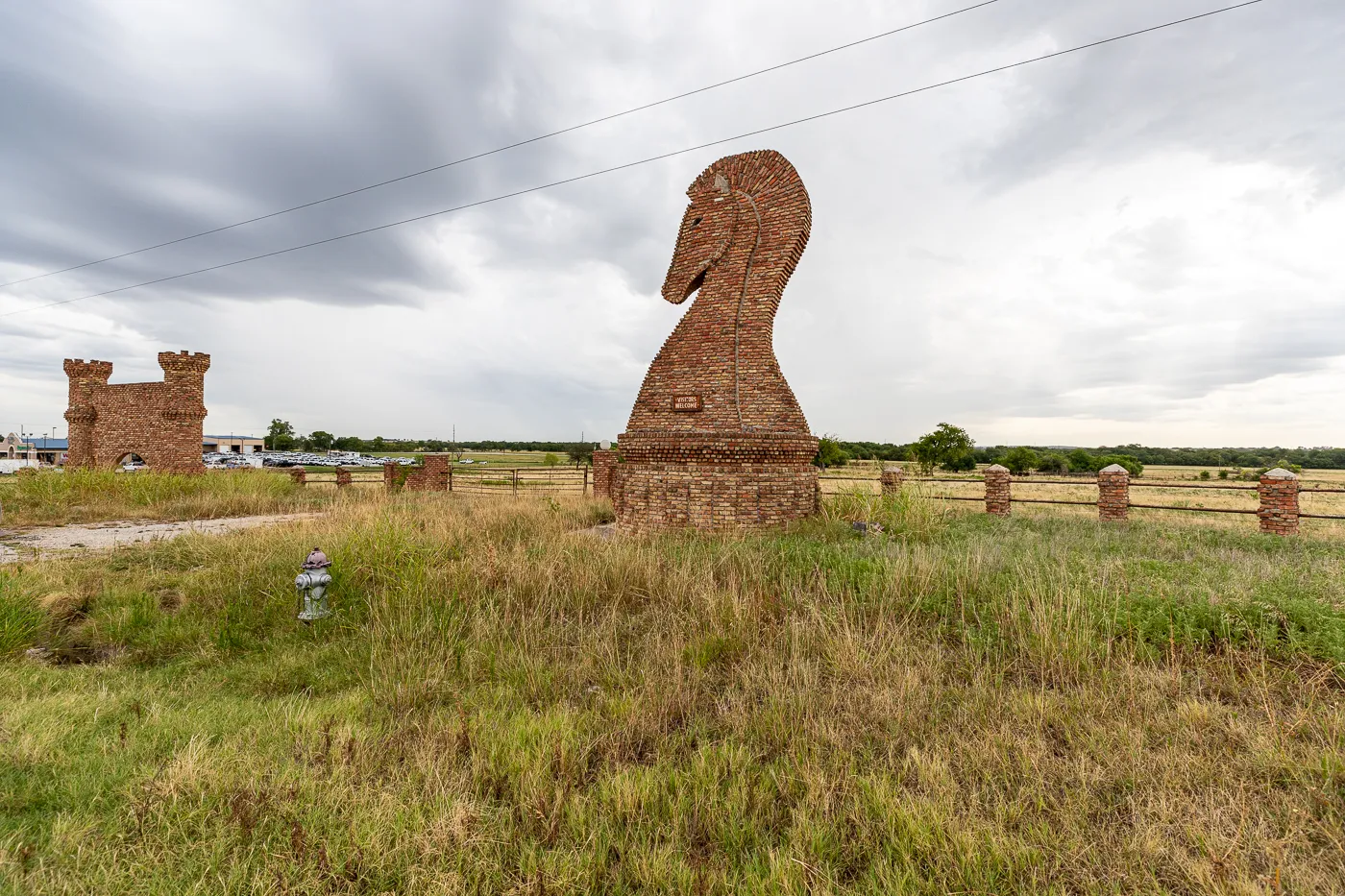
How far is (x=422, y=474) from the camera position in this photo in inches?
826

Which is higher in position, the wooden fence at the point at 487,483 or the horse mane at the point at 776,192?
the horse mane at the point at 776,192

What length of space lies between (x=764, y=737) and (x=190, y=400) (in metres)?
23.5

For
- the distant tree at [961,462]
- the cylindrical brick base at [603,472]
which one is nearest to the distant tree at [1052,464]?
the distant tree at [961,462]

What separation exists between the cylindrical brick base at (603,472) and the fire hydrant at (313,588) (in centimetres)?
1085

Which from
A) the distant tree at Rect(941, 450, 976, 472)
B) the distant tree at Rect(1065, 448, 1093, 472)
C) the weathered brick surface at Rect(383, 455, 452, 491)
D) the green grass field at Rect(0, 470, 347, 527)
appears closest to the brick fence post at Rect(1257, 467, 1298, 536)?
the green grass field at Rect(0, 470, 347, 527)

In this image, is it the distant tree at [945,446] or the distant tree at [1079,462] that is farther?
the distant tree at [1079,462]

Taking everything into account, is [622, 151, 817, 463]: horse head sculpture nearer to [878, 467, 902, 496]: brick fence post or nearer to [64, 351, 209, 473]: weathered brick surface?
[878, 467, 902, 496]: brick fence post

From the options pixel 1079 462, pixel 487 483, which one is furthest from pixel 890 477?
pixel 1079 462

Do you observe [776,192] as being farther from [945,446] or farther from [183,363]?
[945,446]

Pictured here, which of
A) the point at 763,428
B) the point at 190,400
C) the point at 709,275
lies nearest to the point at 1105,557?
the point at 763,428

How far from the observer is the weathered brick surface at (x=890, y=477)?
458 inches

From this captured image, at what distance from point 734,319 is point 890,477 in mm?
5508

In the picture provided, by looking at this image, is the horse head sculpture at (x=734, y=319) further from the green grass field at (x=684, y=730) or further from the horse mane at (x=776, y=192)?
the green grass field at (x=684, y=730)

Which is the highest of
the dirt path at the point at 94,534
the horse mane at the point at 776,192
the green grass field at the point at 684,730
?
the horse mane at the point at 776,192
